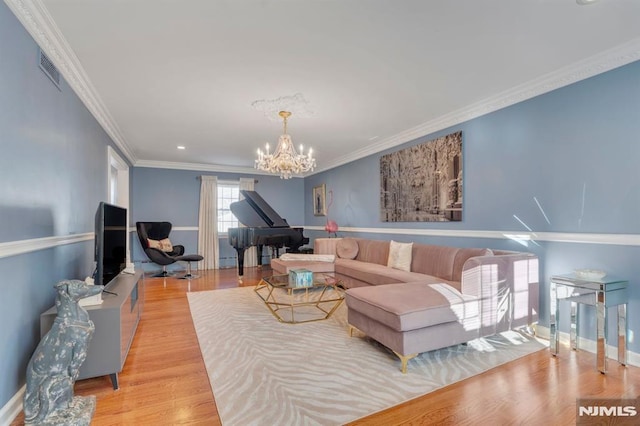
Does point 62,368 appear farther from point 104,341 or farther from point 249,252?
point 249,252

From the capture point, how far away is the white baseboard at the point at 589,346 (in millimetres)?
2331

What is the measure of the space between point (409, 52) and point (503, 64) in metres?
0.91

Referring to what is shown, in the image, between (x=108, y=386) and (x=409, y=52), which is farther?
(x=409, y=52)

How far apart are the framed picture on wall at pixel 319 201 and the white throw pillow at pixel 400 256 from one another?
2.96 metres

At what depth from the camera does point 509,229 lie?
3260 millimetres

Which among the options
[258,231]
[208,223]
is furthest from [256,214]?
[208,223]

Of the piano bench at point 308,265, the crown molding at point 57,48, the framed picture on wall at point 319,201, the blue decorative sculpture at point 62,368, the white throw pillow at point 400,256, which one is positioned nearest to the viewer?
the blue decorative sculpture at point 62,368

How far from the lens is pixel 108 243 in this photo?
264cm

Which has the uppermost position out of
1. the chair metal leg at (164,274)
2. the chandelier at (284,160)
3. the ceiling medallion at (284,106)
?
the ceiling medallion at (284,106)

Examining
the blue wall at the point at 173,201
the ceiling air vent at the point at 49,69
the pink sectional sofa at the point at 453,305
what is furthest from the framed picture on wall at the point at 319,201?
the ceiling air vent at the point at 49,69

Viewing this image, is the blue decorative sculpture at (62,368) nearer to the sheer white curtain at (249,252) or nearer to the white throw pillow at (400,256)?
the white throw pillow at (400,256)

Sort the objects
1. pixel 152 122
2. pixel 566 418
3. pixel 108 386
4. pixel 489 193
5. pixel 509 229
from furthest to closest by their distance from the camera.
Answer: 1. pixel 152 122
2. pixel 489 193
3. pixel 509 229
4. pixel 108 386
5. pixel 566 418

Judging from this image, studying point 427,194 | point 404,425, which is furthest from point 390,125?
point 404,425

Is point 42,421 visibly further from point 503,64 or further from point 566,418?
point 503,64
